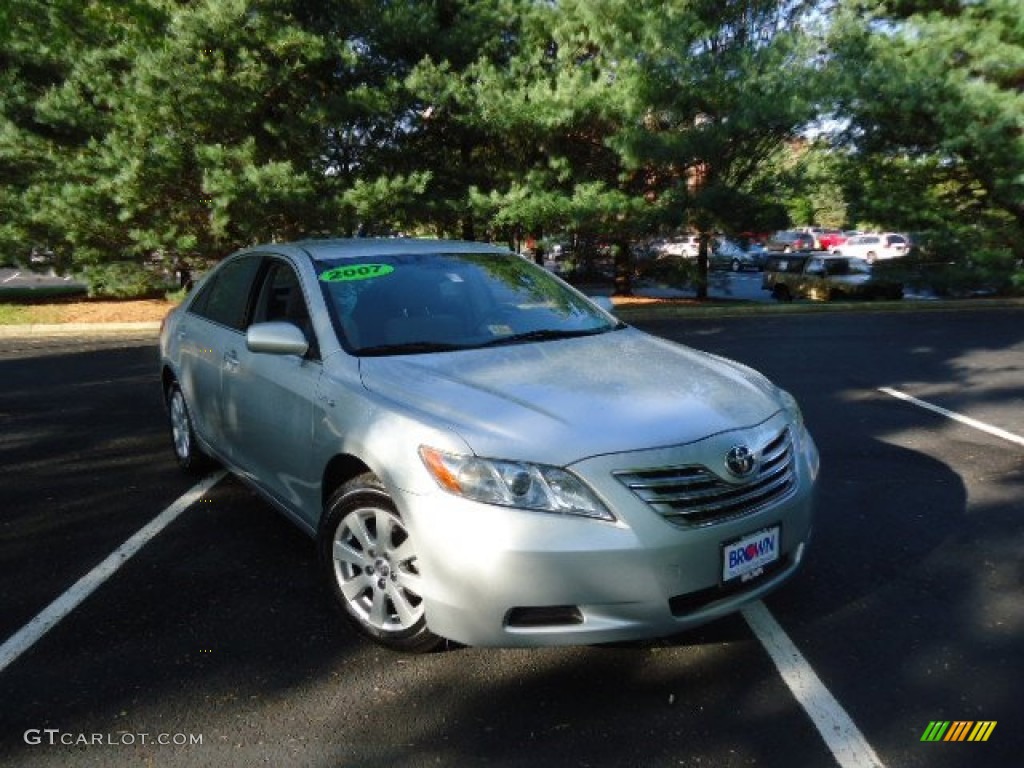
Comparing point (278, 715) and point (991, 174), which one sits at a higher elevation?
point (991, 174)

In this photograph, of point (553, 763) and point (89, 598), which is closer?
point (553, 763)

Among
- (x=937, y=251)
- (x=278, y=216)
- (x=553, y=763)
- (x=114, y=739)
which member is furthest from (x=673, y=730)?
(x=937, y=251)

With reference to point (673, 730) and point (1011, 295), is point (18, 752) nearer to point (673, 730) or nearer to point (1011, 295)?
point (673, 730)

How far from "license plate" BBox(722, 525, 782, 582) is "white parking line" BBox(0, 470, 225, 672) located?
2704mm

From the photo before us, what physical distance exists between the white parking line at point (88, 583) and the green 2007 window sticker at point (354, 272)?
1752 mm

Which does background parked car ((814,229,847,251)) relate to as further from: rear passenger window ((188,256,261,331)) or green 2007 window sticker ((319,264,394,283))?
green 2007 window sticker ((319,264,394,283))

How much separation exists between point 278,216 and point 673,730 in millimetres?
13716

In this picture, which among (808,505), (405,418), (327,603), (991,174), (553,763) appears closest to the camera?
(553,763)

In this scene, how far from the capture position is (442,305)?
3.75 m

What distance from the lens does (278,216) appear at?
14555mm

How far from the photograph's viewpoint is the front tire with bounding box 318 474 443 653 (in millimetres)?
2818

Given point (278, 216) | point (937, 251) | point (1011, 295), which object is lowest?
point (1011, 295)

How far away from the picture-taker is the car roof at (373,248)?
397 cm

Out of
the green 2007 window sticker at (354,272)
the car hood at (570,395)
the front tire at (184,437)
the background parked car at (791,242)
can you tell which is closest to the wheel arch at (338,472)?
the car hood at (570,395)
